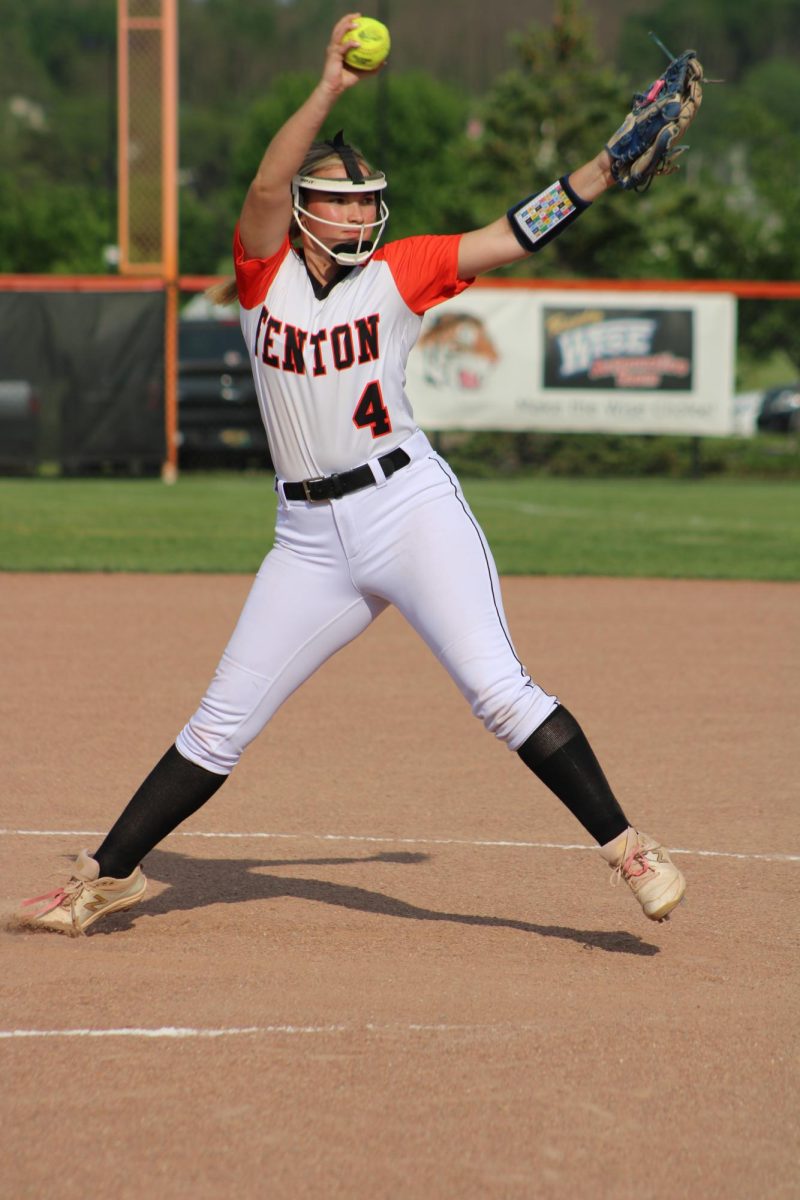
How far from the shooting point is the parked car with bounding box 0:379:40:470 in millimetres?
20453

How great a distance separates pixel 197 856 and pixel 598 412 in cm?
1688

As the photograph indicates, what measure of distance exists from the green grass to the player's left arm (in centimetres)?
889

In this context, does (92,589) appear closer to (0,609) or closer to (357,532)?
(0,609)

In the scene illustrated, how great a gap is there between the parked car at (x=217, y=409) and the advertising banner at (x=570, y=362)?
8.82 feet

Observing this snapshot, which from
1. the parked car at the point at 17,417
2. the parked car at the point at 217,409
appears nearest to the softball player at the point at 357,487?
the parked car at the point at 17,417

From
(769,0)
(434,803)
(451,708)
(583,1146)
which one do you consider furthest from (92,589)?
(769,0)

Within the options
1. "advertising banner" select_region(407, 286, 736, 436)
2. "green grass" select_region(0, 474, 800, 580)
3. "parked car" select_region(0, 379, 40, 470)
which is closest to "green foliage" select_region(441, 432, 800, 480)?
"green grass" select_region(0, 474, 800, 580)

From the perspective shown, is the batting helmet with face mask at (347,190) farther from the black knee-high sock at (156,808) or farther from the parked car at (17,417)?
the parked car at (17,417)

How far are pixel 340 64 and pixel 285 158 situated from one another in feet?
0.83

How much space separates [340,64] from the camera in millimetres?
4016

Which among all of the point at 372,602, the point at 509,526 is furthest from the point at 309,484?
the point at 509,526

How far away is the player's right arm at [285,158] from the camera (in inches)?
158

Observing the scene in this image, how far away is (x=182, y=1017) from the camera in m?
3.90

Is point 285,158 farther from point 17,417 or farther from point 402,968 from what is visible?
point 17,417
